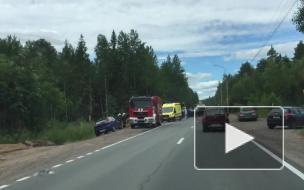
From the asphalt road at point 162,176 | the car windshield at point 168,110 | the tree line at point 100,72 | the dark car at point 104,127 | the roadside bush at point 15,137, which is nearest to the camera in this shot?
the asphalt road at point 162,176

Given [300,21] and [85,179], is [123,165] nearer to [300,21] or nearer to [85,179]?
[85,179]

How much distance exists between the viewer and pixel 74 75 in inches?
3760

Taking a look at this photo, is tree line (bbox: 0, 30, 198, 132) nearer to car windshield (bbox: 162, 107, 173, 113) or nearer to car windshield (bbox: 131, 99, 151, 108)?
car windshield (bbox: 162, 107, 173, 113)

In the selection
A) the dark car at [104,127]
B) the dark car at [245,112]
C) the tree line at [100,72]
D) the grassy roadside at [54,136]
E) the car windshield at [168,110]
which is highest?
the tree line at [100,72]

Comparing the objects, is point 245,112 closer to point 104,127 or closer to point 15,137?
point 15,137

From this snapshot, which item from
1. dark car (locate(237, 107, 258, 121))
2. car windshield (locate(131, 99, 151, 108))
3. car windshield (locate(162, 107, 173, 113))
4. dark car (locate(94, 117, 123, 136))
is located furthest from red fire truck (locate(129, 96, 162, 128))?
car windshield (locate(162, 107, 173, 113))

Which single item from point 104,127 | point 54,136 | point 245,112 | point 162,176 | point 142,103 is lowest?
point 54,136

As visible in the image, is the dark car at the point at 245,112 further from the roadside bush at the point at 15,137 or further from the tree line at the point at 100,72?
the tree line at the point at 100,72

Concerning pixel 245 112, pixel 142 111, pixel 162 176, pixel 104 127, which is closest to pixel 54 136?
pixel 104 127

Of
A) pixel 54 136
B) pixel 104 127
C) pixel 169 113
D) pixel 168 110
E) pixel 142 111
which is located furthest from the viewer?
pixel 168 110

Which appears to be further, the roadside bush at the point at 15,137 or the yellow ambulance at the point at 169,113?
the yellow ambulance at the point at 169,113

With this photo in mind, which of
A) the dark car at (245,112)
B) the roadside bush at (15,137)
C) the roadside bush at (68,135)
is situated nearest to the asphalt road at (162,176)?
the dark car at (245,112)

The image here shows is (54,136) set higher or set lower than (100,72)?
lower

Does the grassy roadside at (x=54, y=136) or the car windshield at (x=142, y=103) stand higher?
the car windshield at (x=142, y=103)
